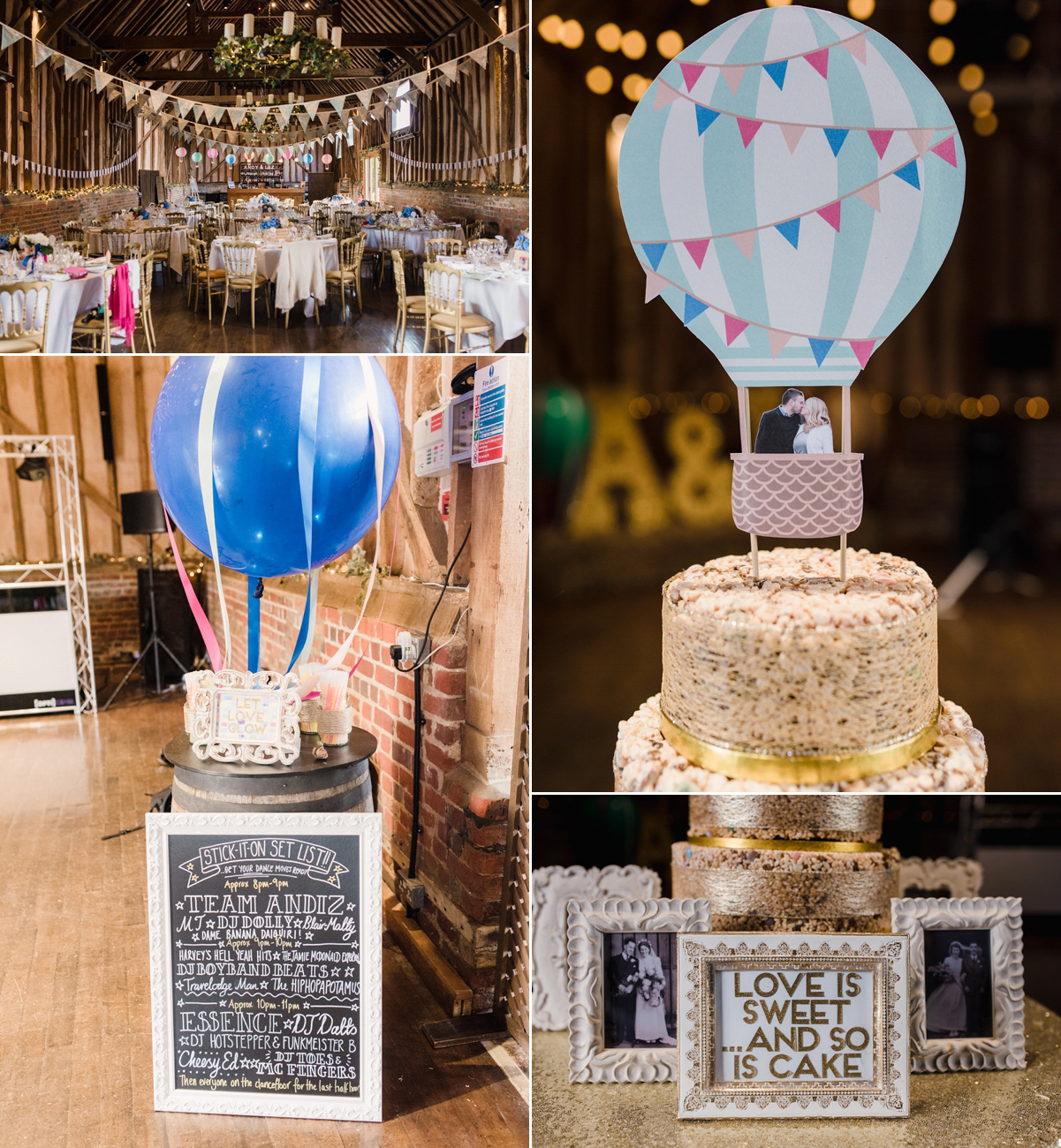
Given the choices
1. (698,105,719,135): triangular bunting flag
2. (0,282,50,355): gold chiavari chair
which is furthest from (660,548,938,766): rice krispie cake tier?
(0,282,50,355): gold chiavari chair

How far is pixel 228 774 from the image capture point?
7.70 ft

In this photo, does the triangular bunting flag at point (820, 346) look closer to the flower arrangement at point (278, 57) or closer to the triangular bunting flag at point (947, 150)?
the triangular bunting flag at point (947, 150)

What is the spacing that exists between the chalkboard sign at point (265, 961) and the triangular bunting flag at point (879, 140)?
1.73 m

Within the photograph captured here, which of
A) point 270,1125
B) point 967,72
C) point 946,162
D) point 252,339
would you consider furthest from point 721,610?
point 270,1125

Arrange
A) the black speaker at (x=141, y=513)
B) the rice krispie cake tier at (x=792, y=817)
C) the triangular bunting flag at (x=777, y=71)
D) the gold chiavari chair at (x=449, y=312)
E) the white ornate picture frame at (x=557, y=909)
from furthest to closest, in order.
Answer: the black speaker at (x=141, y=513)
the white ornate picture frame at (x=557, y=909)
the gold chiavari chair at (x=449, y=312)
the rice krispie cake tier at (x=792, y=817)
the triangular bunting flag at (x=777, y=71)

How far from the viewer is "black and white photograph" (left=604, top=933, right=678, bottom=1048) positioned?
230cm

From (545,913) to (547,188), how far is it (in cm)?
175

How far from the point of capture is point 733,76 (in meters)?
1.55

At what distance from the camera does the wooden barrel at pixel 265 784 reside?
236 centimetres

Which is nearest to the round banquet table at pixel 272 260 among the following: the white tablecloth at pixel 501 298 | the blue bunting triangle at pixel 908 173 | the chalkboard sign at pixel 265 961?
the white tablecloth at pixel 501 298

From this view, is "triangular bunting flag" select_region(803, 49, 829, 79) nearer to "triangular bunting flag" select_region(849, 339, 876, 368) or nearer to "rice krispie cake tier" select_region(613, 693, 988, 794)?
"triangular bunting flag" select_region(849, 339, 876, 368)

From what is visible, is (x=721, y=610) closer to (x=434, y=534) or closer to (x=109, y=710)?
(x=434, y=534)

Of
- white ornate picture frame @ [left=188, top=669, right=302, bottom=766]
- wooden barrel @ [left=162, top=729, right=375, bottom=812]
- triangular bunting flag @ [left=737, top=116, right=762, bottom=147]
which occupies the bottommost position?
wooden barrel @ [left=162, top=729, right=375, bottom=812]

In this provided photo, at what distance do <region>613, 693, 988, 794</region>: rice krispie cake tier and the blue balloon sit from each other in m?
0.91
